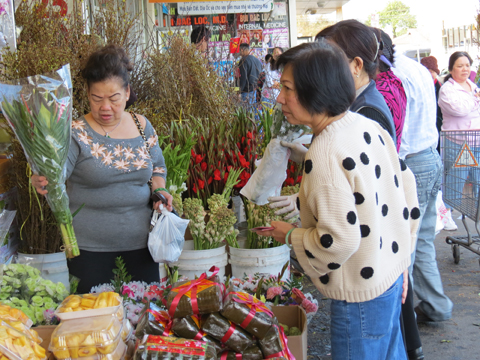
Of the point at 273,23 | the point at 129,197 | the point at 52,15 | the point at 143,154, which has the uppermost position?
the point at 273,23

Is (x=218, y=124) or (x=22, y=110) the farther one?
(x=218, y=124)

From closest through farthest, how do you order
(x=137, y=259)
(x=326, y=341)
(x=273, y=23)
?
(x=137, y=259) → (x=326, y=341) → (x=273, y=23)

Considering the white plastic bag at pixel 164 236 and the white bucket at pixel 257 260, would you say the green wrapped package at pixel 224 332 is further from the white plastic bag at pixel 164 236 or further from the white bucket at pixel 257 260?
the white bucket at pixel 257 260

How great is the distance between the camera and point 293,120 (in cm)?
155

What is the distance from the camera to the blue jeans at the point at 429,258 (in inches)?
109

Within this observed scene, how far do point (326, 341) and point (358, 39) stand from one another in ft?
6.35

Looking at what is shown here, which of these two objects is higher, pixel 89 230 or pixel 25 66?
pixel 25 66

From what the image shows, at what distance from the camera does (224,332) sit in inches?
60.5

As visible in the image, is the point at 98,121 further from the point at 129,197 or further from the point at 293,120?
the point at 293,120

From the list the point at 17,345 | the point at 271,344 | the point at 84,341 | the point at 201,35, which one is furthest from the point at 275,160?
the point at 201,35

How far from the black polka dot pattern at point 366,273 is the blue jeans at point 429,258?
1461mm

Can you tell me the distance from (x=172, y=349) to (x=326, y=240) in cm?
57

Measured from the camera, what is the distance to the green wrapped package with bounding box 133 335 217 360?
141 centimetres

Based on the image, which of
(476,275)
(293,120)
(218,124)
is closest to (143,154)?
(293,120)
